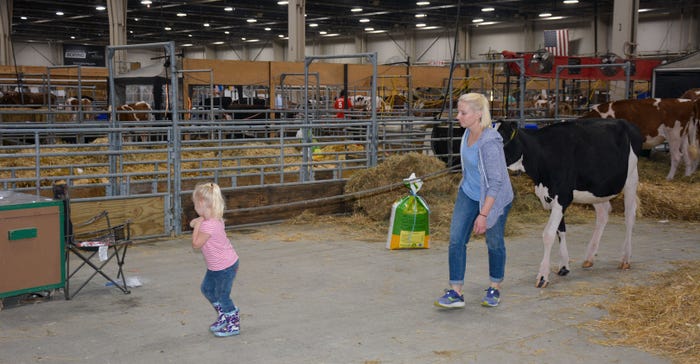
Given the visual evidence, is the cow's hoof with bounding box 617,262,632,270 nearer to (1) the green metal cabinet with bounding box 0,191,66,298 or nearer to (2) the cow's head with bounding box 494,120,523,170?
(2) the cow's head with bounding box 494,120,523,170

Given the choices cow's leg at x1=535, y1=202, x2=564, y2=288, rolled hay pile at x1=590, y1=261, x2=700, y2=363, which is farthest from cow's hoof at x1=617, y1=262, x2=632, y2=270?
cow's leg at x1=535, y1=202, x2=564, y2=288

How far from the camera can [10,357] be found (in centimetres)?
455

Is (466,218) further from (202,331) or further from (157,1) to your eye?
(157,1)

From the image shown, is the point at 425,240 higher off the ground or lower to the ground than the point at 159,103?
lower

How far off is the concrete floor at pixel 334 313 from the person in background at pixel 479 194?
0.30m

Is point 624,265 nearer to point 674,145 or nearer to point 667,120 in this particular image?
point 674,145

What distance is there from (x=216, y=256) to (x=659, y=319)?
318 cm

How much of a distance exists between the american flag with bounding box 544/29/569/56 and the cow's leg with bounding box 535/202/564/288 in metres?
13.9

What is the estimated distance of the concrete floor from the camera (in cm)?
467

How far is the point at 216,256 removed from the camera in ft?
16.1

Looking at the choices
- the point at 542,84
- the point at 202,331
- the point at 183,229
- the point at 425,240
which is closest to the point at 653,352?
the point at 202,331

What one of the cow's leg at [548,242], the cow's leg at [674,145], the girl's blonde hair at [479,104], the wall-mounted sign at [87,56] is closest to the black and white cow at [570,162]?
the cow's leg at [548,242]

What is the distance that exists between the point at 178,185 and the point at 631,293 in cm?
Result: 529

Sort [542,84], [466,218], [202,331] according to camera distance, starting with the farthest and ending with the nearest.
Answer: [542,84] → [466,218] → [202,331]
